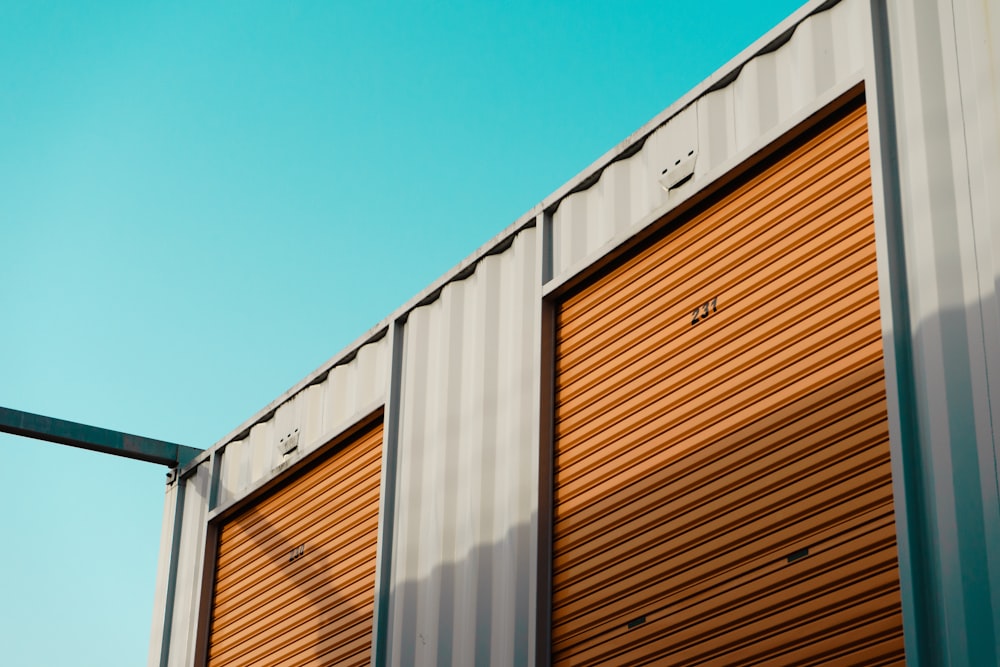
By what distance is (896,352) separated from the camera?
827 cm

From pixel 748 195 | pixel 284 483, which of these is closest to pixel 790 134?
pixel 748 195

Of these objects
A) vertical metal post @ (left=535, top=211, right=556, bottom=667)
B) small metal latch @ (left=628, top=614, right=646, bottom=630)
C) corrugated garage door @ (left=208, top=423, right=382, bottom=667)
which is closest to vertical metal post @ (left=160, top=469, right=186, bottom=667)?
corrugated garage door @ (left=208, top=423, right=382, bottom=667)

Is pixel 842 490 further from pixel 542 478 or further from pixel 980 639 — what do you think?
pixel 542 478

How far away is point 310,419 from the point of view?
14562mm

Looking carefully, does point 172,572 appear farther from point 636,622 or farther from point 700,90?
point 700,90

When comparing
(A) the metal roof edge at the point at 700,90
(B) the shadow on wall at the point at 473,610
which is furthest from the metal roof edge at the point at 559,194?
(B) the shadow on wall at the point at 473,610

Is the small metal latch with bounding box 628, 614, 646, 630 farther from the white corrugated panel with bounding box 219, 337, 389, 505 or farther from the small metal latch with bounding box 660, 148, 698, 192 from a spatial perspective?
the white corrugated panel with bounding box 219, 337, 389, 505

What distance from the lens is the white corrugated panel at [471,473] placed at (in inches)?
437

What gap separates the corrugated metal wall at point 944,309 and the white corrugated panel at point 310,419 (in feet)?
19.7

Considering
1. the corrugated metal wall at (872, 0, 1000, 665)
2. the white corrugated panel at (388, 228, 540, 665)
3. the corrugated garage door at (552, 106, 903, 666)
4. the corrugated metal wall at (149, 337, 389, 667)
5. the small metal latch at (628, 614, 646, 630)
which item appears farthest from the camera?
the corrugated metal wall at (149, 337, 389, 667)

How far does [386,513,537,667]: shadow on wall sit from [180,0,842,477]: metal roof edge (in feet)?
8.36

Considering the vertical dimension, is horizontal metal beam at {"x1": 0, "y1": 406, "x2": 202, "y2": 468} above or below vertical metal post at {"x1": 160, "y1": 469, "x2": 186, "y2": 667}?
above

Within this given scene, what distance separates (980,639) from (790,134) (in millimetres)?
3685

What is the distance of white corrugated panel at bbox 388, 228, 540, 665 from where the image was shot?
11102 millimetres
